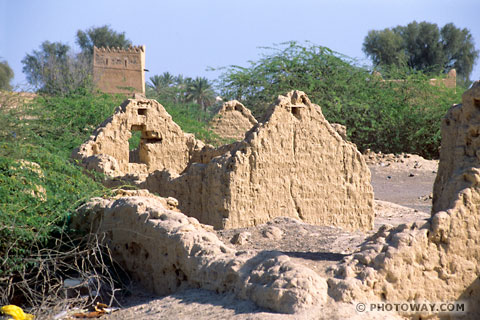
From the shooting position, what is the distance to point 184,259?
20.4 ft

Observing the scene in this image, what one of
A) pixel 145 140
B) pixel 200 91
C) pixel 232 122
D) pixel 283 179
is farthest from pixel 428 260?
pixel 200 91

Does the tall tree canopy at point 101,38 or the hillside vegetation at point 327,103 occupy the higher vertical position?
the tall tree canopy at point 101,38

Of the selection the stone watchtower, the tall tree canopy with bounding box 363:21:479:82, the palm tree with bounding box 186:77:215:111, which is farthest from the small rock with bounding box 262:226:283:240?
the tall tree canopy with bounding box 363:21:479:82

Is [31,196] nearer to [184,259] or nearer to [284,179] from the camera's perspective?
[184,259]

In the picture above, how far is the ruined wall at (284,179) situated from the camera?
351 inches

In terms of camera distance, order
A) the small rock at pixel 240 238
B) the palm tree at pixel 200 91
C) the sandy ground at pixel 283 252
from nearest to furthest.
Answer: the sandy ground at pixel 283 252, the small rock at pixel 240 238, the palm tree at pixel 200 91

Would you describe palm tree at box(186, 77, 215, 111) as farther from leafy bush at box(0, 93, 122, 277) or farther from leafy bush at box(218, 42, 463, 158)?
leafy bush at box(0, 93, 122, 277)

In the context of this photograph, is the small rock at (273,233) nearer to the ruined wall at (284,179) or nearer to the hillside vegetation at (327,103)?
the ruined wall at (284,179)

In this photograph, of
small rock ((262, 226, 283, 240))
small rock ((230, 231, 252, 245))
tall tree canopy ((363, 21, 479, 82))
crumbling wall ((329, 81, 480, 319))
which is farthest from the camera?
tall tree canopy ((363, 21, 479, 82))

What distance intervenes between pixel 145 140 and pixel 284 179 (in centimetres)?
394

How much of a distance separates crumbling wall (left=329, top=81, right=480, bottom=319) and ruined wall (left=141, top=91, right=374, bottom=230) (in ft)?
10.7

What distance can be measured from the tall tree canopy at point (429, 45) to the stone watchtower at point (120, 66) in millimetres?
18334

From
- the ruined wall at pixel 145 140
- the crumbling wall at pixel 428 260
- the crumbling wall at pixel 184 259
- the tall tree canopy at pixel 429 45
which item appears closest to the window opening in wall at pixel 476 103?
the crumbling wall at pixel 428 260

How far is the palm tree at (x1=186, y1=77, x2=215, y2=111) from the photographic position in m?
44.3
